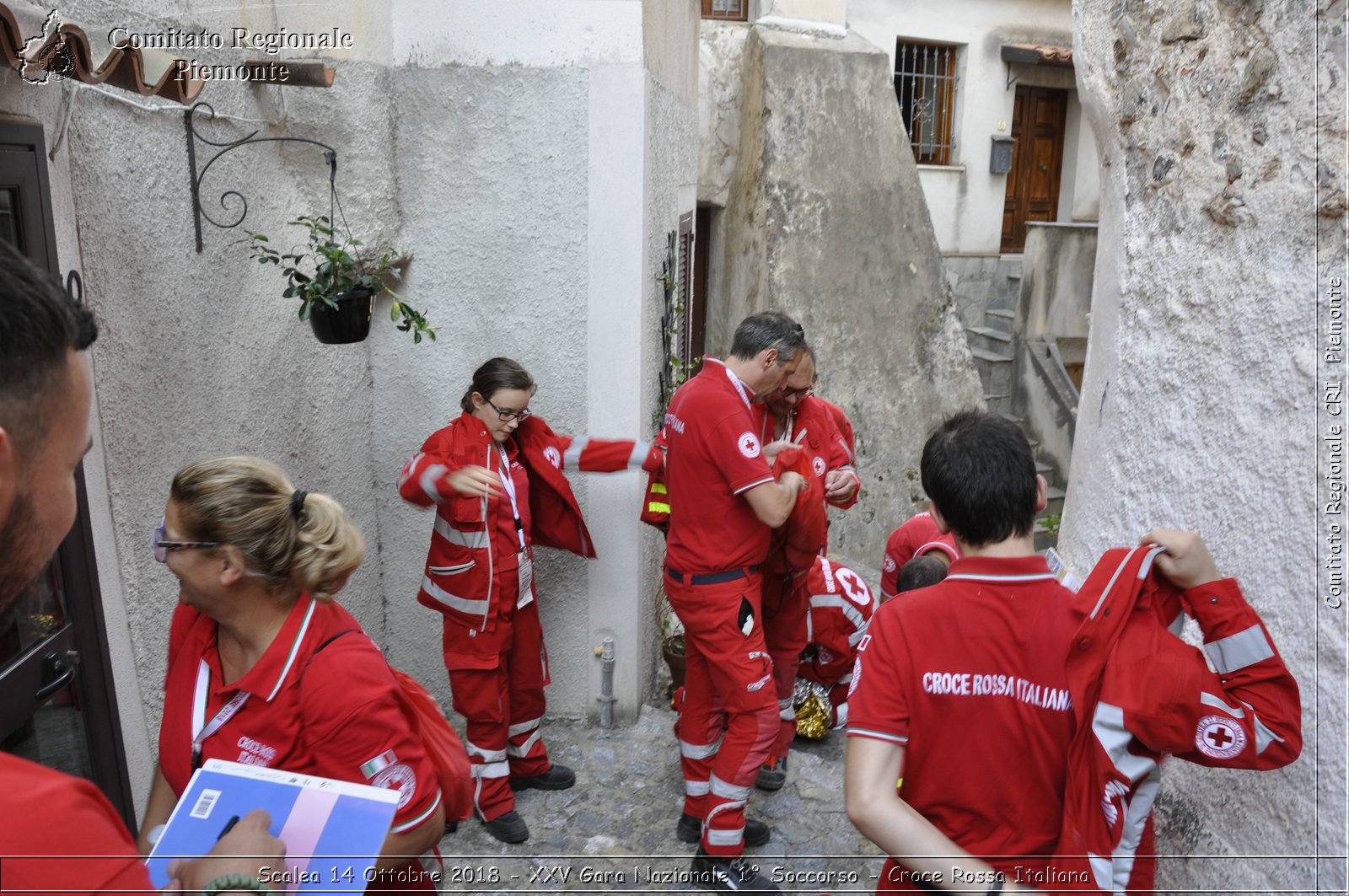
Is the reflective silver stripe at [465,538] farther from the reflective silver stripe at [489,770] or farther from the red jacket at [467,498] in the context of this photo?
the reflective silver stripe at [489,770]

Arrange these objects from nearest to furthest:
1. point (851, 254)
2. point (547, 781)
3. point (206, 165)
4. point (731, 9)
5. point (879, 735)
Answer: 1. point (879, 735)
2. point (206, 165)
3. point (547, 781)
4. point (851, 254)
5. point (731, 9)

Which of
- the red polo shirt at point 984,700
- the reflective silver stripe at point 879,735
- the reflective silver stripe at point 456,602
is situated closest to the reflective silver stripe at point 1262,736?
the red polo shirt at point 984,700

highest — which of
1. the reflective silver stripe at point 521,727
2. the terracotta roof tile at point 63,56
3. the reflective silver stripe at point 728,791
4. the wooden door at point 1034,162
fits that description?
the wooden door at point 1034,162

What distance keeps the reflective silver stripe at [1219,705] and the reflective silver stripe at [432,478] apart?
264cm

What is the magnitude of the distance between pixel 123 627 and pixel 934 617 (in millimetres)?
2367

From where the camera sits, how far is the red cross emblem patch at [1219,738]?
5.78 ft

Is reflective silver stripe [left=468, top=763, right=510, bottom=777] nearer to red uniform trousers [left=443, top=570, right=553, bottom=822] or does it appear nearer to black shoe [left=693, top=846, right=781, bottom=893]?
red uniform trousers [left=443, top=570, right=553, bottom=822]

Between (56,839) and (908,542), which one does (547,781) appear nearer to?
(908,542)

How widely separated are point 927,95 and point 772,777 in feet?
37.6

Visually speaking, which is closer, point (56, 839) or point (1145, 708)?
point (56, 839)

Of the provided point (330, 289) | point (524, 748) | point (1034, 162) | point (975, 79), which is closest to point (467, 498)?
point (330, 289)

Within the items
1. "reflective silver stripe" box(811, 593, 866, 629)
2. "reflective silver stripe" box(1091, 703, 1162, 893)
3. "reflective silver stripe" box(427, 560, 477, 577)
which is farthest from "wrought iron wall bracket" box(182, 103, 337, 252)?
"reflective silver stripe" box(1091, 703, 1162, 893)

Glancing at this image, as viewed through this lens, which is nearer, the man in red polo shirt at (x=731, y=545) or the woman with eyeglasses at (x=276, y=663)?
the woman with eyeglasses at (x=276, y=663)

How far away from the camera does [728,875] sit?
3.58 m
